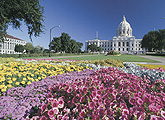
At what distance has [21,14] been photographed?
34.8 ft

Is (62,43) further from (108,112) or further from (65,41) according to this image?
(108,112)

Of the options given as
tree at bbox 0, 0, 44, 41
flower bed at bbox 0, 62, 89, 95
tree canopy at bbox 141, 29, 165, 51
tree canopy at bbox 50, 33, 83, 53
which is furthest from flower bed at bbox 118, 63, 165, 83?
tree canopy at bbox 141, 29, 165, 51

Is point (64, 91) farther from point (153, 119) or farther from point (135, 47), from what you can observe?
point (135, 47)

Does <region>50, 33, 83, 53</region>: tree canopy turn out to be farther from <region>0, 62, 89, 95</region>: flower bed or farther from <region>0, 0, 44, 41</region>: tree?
<region>0, 62, 89, 95</region>: flower bed

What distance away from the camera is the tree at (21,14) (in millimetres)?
9766

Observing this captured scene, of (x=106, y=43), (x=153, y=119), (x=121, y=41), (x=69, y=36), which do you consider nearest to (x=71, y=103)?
(x=153, y=119)

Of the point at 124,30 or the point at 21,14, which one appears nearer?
the point at 21,14

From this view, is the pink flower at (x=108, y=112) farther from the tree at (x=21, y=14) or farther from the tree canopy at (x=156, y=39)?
the tree canopy at (x=156, y=39)

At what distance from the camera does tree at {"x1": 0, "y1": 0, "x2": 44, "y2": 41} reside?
9766 mm

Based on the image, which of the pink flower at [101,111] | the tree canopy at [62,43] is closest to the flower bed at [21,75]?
the pink flower at [101,111]

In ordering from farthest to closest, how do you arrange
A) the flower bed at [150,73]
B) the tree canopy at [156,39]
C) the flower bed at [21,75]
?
the tree canopy at [156,39]
the flower bed at [150,73]
the flower bed at [21,75]


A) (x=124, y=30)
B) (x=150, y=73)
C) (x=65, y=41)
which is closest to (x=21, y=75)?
(x=150, y=73)

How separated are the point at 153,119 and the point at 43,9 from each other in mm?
13673

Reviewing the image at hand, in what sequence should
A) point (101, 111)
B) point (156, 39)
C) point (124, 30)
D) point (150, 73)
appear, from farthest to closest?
point (124, 30), point (156, 39), point (150, 73), point (101, 111)
